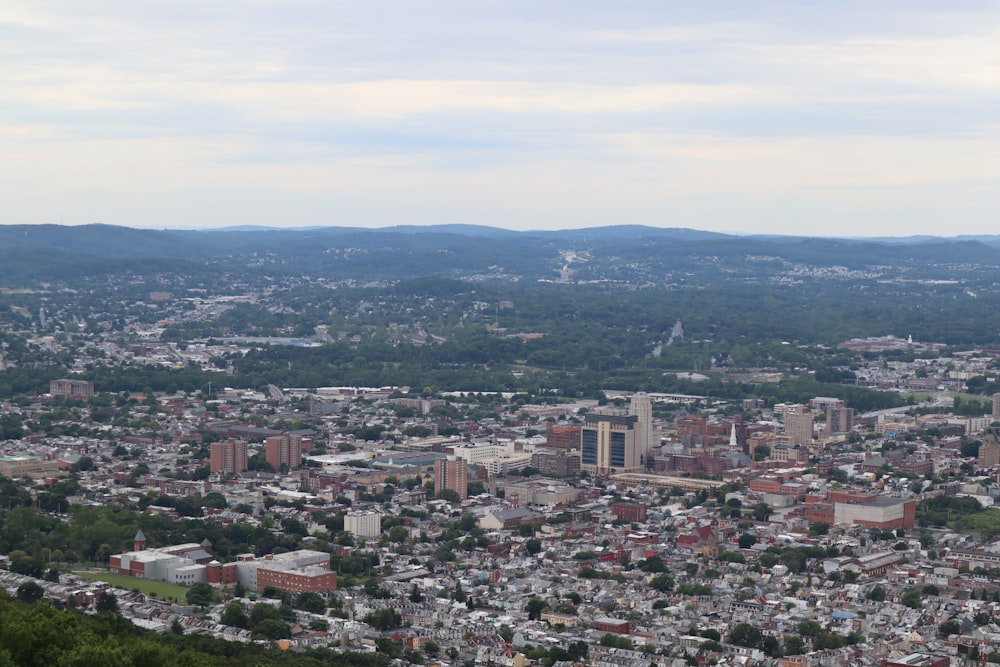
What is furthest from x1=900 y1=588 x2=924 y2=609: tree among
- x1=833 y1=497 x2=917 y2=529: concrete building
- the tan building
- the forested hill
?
the forested hill

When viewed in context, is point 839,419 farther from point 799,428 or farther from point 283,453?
point 283,453

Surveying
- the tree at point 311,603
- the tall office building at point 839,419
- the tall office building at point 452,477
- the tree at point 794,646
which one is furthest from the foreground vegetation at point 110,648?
the tall office building at point 839,419

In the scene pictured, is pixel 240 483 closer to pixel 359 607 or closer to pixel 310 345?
pixel 359 607

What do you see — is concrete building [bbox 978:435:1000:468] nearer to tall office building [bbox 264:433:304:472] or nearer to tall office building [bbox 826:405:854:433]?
tall office building [bbox 826:405:854:433]

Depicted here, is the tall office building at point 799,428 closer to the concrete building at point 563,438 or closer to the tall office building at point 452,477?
the concrete building at point 563,438

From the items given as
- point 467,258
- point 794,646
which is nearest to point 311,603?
point 794,646

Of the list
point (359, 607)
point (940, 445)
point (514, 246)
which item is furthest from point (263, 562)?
point (514, 246)
